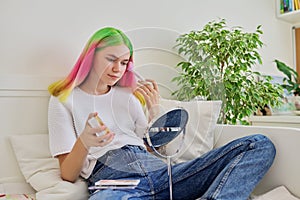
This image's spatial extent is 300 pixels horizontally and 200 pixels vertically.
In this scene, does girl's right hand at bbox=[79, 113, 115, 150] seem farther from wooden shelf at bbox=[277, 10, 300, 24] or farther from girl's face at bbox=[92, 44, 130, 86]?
wooden shelf at bbox=[277, 10, 300, 24]

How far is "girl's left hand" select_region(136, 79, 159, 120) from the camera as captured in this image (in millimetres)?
870

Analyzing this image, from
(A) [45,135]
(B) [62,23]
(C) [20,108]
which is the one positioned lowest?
(A) [45,135]

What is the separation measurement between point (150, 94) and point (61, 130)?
37 cm

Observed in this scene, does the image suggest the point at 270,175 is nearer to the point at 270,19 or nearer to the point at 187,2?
the point at 187,2

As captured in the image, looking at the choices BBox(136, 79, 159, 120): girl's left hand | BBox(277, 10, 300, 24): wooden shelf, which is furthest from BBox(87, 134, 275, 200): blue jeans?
BBox(277, 10, 300, 24): wooden shelf

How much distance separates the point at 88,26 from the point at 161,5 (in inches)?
19.0

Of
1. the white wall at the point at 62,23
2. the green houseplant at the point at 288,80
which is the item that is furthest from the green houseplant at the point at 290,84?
the white wall at the point at 62,23

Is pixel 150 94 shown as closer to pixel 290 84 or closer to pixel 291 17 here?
pixel 290 84

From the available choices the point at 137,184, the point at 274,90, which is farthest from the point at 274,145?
the point at 274,90

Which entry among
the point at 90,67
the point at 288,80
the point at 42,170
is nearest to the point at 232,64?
the point at 288,80

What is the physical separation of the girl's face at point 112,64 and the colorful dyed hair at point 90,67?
1cm

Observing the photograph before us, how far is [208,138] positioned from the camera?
1223mm

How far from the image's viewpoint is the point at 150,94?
89 cm

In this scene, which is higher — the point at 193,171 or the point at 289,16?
the point at 289,16
